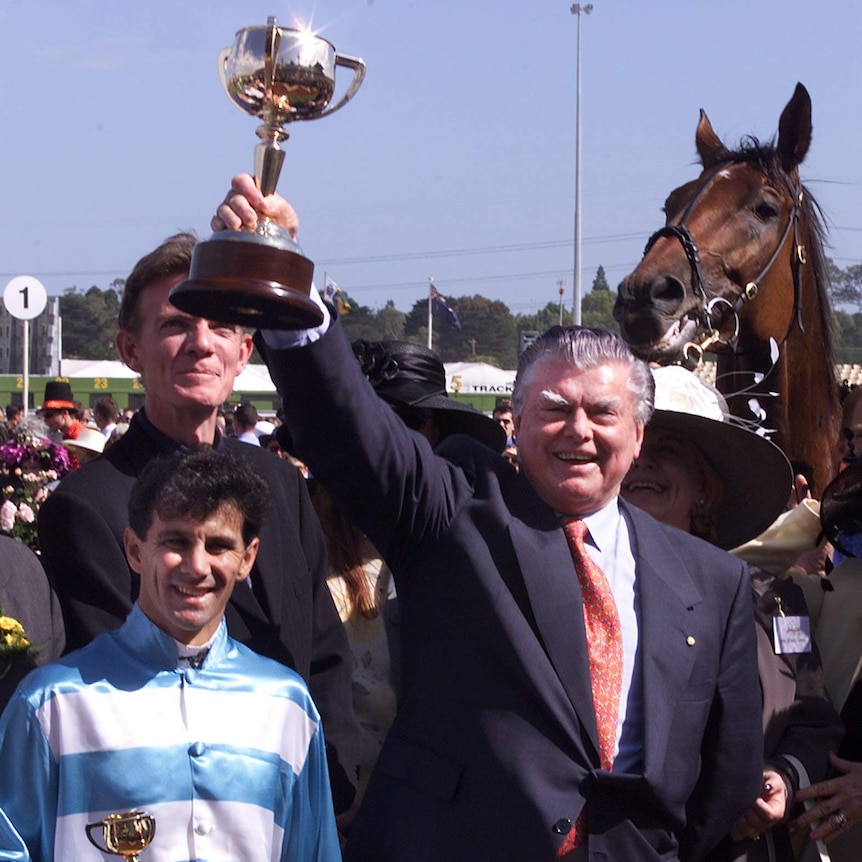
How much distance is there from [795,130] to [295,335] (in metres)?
3.03

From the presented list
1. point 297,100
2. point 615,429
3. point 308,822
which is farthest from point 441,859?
point 297,100

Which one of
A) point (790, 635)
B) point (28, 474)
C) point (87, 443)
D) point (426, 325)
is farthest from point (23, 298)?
point (426, 325)

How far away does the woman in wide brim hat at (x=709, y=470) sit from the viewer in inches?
152

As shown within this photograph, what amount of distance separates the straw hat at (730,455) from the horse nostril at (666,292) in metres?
0.62

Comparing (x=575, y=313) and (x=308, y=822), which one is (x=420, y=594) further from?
(x=575, y=313)

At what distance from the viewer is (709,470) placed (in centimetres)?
400

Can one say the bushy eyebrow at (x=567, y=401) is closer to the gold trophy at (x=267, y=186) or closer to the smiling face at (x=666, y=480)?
the gold trophy at (x=267, y=186)

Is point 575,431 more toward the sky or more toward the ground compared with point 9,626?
more toward the sky

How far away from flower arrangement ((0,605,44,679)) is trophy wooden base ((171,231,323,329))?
1.06 metres

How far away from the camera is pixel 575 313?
74.3ft

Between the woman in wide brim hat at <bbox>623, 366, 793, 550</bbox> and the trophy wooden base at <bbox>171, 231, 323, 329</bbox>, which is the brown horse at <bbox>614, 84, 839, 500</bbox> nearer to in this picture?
the woman in wide brim hat at <bbox>623, 366, 793, 550</bbox>

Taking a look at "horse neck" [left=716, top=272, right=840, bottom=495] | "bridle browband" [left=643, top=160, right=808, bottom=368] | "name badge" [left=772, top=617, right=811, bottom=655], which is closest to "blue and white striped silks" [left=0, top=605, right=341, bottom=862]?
"name badge" [left=772, top=617, right=811, bottom=655]

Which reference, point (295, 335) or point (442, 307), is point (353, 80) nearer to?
point (295, 335)

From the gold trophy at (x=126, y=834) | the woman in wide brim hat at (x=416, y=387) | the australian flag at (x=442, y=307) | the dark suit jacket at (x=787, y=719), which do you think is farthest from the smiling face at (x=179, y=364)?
the australian flag at (x=442, y=307)
